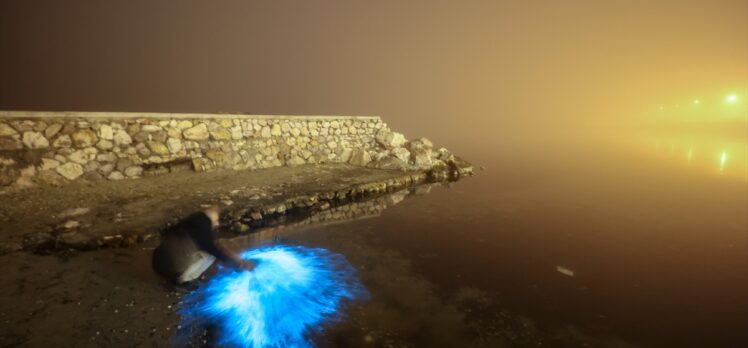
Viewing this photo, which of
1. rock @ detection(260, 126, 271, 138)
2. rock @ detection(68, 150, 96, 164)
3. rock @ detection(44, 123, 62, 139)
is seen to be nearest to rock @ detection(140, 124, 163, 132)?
rock @ detection(68, 150, 96, 164)

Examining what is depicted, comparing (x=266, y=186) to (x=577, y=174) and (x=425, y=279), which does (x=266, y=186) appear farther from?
(x=577, y=174)

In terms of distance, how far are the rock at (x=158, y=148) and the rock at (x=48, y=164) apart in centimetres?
171

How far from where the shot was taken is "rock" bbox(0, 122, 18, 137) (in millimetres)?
6195

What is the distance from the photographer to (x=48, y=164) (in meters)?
6.64

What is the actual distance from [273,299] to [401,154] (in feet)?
27.0

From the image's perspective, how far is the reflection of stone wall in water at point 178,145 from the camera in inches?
256

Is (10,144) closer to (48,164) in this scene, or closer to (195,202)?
(48,164)

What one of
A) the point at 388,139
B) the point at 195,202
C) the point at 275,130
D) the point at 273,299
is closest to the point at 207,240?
the point at 273,299

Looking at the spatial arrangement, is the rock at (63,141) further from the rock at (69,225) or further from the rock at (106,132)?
the rock at (69,225)

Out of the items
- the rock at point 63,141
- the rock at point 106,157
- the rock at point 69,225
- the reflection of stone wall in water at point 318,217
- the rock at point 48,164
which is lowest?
the reflection of stone wall in water at point 318,217

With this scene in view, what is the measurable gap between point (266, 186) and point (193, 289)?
428 cm

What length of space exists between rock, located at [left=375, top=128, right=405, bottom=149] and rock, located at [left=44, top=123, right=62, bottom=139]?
9098mm

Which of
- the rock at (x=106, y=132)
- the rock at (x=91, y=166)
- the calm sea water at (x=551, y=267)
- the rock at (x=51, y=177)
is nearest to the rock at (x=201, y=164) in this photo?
the rock at (x=106, y=132)

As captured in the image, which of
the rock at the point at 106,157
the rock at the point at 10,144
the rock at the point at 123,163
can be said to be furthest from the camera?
the rock at the point at 123,163
